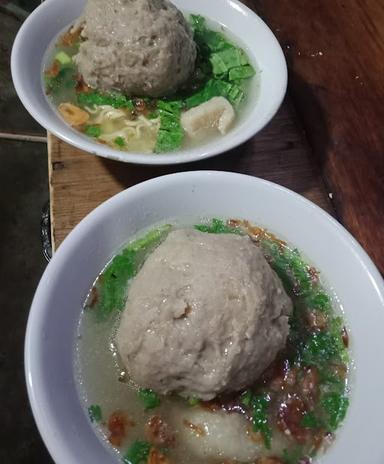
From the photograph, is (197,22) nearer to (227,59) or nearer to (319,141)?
(227,59)

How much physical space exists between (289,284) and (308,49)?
3.91 feet

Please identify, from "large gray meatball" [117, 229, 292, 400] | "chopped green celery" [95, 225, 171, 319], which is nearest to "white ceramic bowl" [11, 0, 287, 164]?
"chopped green celery" [95, 225, 171, 319]

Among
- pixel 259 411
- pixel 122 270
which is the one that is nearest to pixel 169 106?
pixel 122 270

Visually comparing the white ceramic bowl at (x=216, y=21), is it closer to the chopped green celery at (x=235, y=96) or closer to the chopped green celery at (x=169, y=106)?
the chopped green celery at (x=235, y=96)

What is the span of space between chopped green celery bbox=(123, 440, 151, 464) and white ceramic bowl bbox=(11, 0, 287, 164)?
2.70 ft

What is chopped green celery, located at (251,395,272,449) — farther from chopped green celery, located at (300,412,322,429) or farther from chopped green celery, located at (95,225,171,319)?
chopped green celery, located at (95,225,171,319)

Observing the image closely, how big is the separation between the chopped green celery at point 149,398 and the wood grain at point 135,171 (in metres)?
0.59

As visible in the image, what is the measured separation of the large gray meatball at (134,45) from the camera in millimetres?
2037

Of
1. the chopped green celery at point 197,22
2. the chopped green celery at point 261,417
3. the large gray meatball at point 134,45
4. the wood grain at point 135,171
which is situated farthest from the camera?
the chopped green celery at point 197,22

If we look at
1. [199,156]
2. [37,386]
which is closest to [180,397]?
[37,386]

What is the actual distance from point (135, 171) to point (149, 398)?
85 cm

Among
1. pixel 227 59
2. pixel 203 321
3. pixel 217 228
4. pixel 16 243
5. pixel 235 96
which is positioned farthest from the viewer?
pixel 16 243

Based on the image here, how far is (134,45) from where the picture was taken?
6.66 feet

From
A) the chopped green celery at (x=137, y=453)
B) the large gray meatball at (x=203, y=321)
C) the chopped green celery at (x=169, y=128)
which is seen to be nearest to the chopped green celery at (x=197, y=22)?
the chopped green celery at (x=169, y=128)
